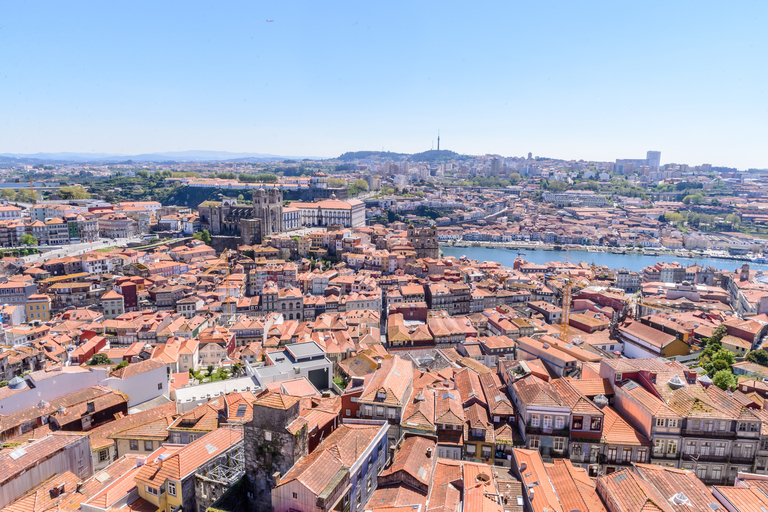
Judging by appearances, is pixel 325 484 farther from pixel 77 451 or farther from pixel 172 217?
pixel 172 217

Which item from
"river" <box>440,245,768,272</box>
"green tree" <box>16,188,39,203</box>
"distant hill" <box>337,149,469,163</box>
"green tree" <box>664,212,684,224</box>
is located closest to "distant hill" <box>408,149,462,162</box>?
"distant hill" <box>337,149,469,163</box>

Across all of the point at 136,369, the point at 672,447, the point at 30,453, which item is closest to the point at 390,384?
the point at 672,447

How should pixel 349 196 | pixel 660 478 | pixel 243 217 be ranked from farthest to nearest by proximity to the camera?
pixel 349 196, pixel 243 217, pixel 660 478

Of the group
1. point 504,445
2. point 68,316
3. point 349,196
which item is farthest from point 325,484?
point 349,196

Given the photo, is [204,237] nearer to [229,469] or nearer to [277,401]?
[229,469]

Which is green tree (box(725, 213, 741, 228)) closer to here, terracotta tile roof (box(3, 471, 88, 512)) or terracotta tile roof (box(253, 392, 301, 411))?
terracotta tile roof (box(253, 392, 301, 411))
